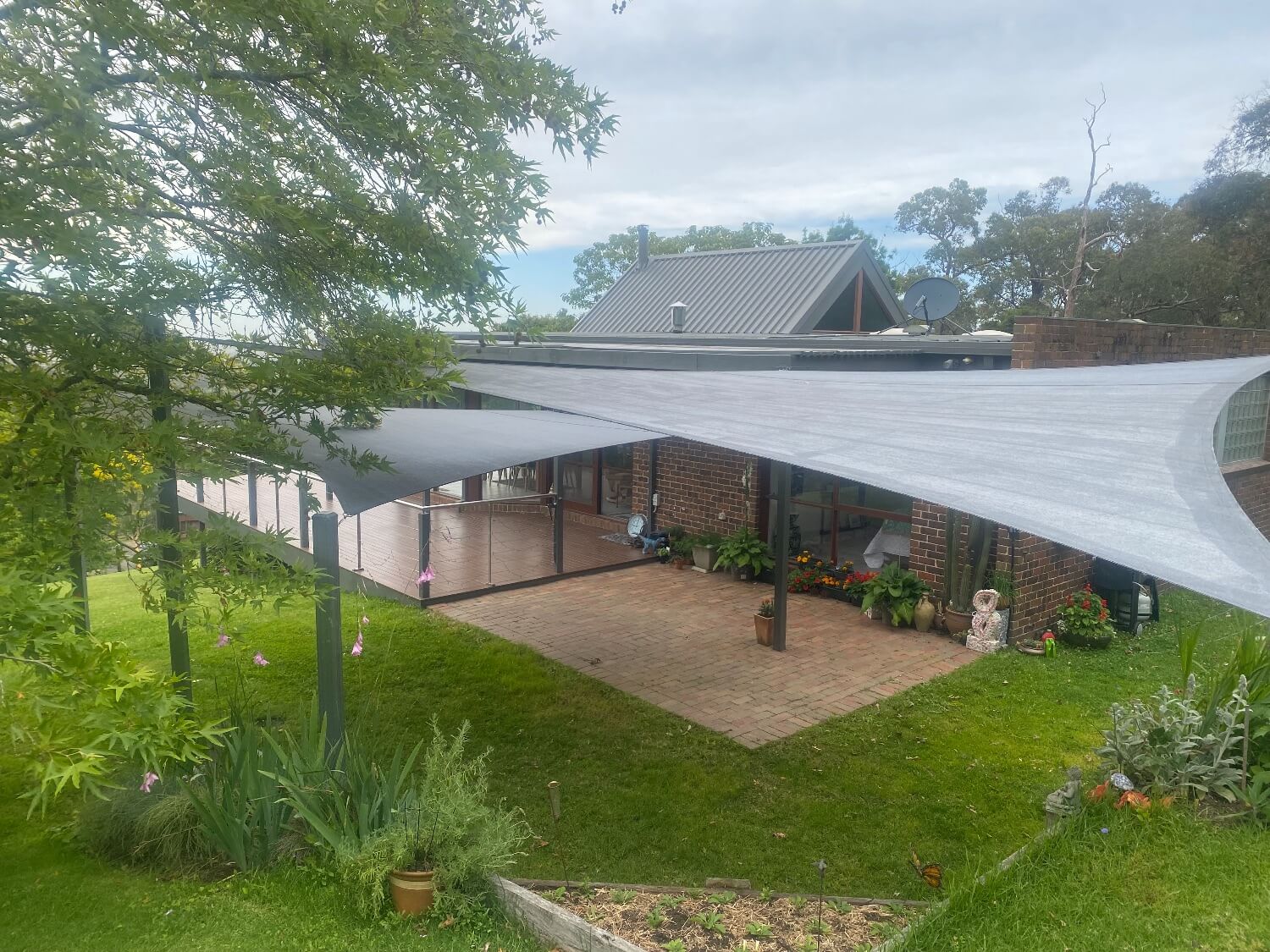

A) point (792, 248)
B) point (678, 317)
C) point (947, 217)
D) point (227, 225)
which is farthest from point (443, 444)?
point (947, 217)

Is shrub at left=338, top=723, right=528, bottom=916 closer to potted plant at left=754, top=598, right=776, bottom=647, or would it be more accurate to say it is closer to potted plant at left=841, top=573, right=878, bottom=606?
potted plant at left=754, top=598, right=776, bottom=647

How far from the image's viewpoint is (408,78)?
3.98 metres

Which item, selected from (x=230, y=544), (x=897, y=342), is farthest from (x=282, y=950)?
(x=897, y=342)

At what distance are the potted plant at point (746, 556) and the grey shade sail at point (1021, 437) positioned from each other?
159 inches

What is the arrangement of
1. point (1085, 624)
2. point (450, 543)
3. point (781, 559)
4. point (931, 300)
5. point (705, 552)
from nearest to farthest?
point (781, 559)
point (1085, 624)
point (450, 543)
point (705, 552)
point (931, 300)

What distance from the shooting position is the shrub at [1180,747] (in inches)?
189

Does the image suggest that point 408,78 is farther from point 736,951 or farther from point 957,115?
point 957,115

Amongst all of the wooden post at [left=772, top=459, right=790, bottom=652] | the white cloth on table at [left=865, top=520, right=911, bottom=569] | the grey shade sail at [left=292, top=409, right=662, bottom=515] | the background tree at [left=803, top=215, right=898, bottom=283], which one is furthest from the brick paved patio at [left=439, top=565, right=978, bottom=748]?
the background tree at [left=803, top=215, right=898, bottom=283]

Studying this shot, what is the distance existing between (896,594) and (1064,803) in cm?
492

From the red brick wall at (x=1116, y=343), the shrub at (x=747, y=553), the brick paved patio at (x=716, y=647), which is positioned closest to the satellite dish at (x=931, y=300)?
the red brick wall at (x=1116, y=343)

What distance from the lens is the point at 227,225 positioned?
449 cm

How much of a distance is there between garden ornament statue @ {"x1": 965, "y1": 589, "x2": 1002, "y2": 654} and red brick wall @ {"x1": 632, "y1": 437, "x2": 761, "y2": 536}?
358 centimetres

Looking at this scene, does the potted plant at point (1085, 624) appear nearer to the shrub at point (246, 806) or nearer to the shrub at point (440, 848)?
the shrub at point (440, 848)

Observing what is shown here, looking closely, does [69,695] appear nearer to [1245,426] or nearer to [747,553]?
[747,553]
